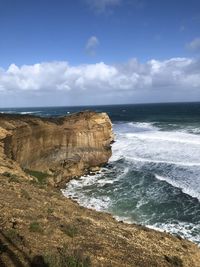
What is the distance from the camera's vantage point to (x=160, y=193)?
26438mm

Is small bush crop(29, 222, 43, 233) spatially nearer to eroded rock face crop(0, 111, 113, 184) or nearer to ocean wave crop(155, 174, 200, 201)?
eroded rock face crop(0, 111, 113, 184)

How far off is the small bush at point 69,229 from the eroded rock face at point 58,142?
14.6m

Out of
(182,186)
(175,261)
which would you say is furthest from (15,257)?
(182,186)

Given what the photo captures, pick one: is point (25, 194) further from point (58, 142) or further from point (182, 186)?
point (58, 142)

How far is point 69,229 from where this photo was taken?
12.0 m

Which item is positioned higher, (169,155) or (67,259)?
(67,259)

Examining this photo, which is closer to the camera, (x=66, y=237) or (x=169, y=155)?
(x=66, y=237)

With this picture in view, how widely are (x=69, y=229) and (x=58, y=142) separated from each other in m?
22.3

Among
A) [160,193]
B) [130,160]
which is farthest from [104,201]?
[130,160]

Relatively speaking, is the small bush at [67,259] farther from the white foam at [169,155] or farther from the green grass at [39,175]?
the green grass at [39,175]

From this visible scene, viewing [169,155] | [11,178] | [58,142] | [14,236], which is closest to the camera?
[14,236]

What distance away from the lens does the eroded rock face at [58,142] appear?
93.7 feet

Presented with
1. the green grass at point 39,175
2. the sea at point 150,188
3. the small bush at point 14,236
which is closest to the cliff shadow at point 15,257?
the small bush at point 14,236

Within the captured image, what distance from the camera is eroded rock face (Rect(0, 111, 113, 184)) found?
2856 centimetres
